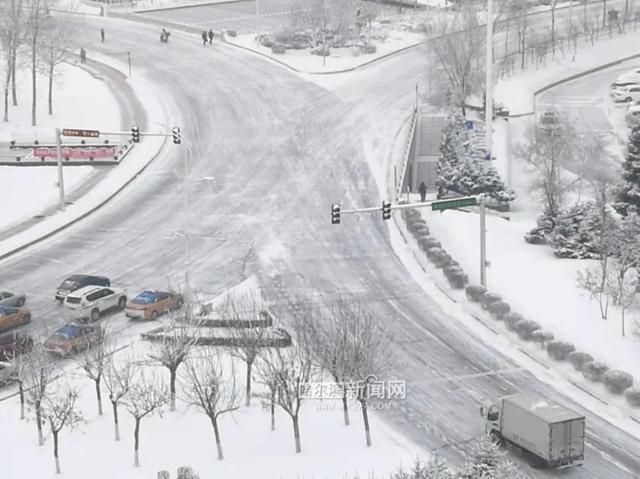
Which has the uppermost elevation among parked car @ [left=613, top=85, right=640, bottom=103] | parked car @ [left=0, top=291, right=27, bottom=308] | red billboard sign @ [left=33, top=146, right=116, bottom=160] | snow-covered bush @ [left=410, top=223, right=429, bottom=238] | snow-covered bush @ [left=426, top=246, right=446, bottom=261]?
parked car @ [left=613, top=85, right=640, bottom=103]

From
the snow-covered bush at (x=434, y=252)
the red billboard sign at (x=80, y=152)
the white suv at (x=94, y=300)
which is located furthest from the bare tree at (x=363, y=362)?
the red billboard sign at (x=80, y=152)

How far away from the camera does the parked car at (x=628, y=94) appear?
93188 mm

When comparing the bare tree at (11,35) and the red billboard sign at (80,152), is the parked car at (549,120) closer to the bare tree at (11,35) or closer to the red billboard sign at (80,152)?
the red billboard sign at (80,152)

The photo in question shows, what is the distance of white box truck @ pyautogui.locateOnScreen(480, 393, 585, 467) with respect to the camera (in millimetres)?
40438

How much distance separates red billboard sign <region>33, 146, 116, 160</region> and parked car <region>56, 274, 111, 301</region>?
79.5 feet

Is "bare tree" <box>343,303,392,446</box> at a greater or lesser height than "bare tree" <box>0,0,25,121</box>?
lesser

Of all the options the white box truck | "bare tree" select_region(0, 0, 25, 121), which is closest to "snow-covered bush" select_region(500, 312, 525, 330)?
the white box truck

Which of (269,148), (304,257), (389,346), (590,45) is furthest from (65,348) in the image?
(590,45)

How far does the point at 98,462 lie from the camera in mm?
43062

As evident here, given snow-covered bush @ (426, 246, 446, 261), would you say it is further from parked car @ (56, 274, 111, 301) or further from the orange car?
the orange car

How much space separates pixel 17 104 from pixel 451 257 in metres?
47.3

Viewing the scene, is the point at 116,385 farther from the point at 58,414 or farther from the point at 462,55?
the point at 462,55

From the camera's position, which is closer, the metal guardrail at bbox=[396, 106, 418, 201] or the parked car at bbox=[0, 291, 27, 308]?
the parked car at bbox=[0, 291, 27, 308]

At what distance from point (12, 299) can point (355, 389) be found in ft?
71.9
